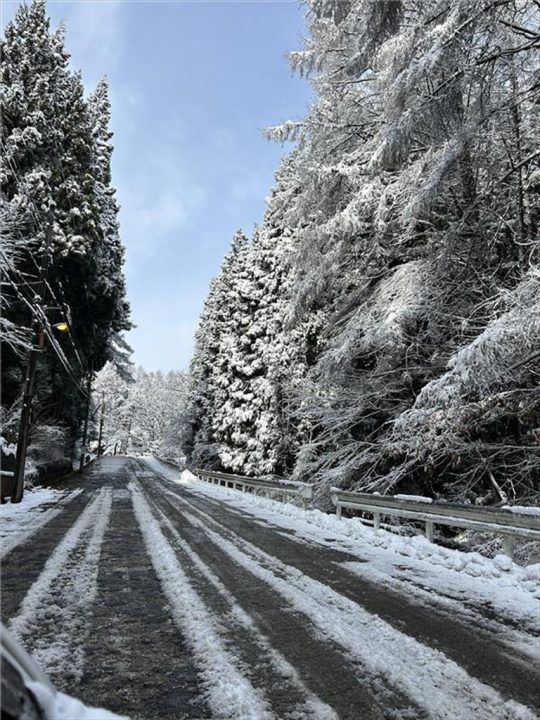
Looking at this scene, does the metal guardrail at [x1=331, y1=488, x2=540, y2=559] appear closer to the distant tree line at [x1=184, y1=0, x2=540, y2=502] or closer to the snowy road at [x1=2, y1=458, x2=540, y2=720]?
the distant tree line at [x1=184, y1=0, x2=540, y2=502]

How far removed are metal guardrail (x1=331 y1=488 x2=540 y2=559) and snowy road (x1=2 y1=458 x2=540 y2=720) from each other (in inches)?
75.3

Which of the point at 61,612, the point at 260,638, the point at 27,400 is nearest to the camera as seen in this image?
the point at 260,638

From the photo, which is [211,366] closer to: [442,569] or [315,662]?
[442,569]

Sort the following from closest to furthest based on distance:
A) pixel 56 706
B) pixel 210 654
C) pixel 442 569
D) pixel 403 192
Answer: pixel 56 706 < pixel 210 654 < pixel 442 569 < pixel 403 192

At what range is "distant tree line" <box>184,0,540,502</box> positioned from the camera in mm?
7426

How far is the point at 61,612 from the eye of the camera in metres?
4.34

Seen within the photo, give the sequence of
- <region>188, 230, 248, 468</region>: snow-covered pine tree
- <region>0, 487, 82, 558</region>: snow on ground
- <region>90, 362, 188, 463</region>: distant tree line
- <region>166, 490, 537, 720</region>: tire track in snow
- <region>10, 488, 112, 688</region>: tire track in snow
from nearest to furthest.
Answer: <region>166, 490, 537, 720</region>: tire track in snow → <region>10, 488, 112, 688</region>: tire track in snow → <region>0, 487, 82, 558</region>: snow on ground → <region>188, 230, 248, 468</region>: snow-covered pine tree → <region>90, 362, 188, 463</region>: distant tree line

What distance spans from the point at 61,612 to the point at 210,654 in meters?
1.68

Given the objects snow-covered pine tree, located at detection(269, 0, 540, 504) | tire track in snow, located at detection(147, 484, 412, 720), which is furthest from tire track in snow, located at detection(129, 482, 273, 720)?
snow-covered pine tree, located at detection(269, 0, 540, 504)

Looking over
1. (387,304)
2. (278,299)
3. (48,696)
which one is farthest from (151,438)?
(48,696)

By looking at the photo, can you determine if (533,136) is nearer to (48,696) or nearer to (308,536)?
(308,536)

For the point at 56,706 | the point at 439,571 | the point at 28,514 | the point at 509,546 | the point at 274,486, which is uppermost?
the point at 56,706

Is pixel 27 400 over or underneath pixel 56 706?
over

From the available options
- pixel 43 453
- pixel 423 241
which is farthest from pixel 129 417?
pixel 423 241
